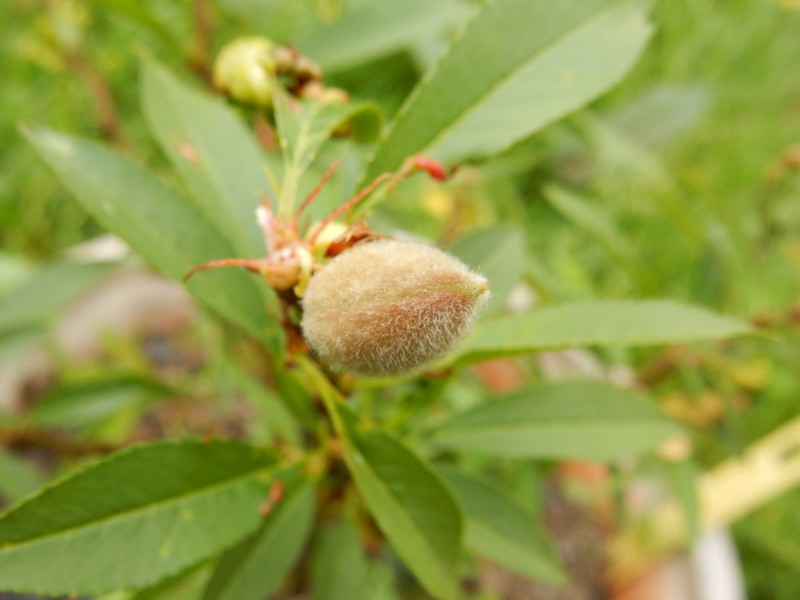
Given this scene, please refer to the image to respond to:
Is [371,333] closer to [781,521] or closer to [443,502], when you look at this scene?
[443,502]

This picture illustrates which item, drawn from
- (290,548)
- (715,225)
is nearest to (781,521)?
(715,225)

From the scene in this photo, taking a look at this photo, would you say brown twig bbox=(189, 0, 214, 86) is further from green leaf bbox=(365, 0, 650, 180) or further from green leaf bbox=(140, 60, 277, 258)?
green leaf bbox=(365, 0, 650, 180)

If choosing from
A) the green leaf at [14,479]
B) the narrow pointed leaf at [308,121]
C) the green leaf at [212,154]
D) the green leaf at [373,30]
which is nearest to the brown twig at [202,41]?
the green leaf at [373,30]

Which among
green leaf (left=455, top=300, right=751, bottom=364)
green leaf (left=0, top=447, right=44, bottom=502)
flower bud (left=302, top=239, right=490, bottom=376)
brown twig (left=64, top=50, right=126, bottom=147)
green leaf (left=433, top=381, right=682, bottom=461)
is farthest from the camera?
brown twig (left=64, top=50, right=126, bottom=147)

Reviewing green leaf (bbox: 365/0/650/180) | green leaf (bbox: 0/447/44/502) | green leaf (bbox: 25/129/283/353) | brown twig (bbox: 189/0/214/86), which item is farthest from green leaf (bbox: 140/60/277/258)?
green leaf (bbox: 0/447/44/502)

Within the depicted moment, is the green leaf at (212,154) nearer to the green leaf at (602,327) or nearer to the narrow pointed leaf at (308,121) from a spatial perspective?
the narrow pointed leaf at (308,121)

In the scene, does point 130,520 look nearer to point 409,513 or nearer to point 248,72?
point 409,513

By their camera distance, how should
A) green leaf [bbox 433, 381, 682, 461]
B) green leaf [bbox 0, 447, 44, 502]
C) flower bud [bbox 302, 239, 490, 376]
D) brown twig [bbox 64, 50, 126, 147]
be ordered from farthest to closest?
brown twig [bbox 64, 50, 126, 147] → green leaf [bbox 0, 447, 44, 502] → green leaf [bbox 433, 381, 682, 461] → flower bud [bbox 302, 239, 490, 376]
